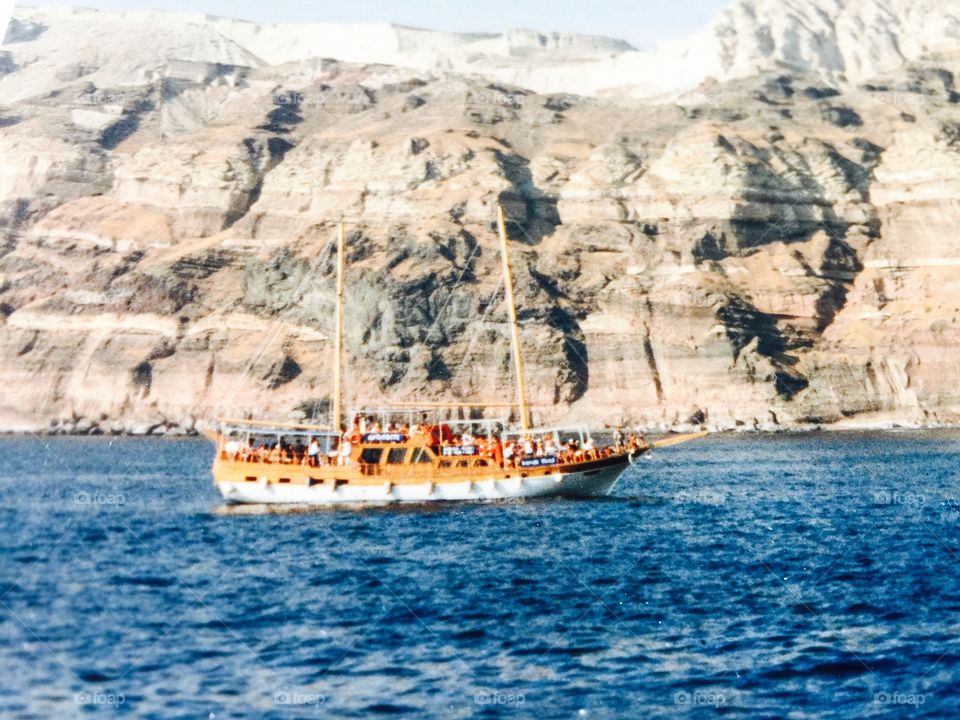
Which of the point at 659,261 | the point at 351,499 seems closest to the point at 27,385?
the point at 659,261

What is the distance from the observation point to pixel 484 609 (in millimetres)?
35438

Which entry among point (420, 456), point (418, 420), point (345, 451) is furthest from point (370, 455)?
point (418, 420)

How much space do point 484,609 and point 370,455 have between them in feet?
101

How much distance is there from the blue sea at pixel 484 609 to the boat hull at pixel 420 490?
2037 millimetres

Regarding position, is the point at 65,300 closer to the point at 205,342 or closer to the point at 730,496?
the point at 205,342

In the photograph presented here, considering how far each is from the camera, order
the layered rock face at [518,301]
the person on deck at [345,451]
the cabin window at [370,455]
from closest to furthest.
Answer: the cabin window at [370,455], the person on deck at [345,451], the layered rock face at [518,301]

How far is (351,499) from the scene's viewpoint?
212ft

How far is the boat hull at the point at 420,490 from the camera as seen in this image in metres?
64.5

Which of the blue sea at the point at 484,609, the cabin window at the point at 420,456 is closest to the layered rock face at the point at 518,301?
the cabin window at the point at 420,456

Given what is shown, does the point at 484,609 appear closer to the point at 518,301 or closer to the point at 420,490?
the point at 420,490

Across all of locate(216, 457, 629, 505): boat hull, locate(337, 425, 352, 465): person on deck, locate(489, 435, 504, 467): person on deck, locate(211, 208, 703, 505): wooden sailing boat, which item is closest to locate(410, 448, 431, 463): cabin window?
locate(211, 208, 703, 505): wooden sailing boat

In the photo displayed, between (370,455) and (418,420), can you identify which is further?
(418,420)

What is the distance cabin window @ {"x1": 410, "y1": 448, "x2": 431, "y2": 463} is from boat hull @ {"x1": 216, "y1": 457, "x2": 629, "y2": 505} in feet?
4.63

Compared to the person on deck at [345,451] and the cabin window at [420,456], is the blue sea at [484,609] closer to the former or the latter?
the cabin window at [420,456]
